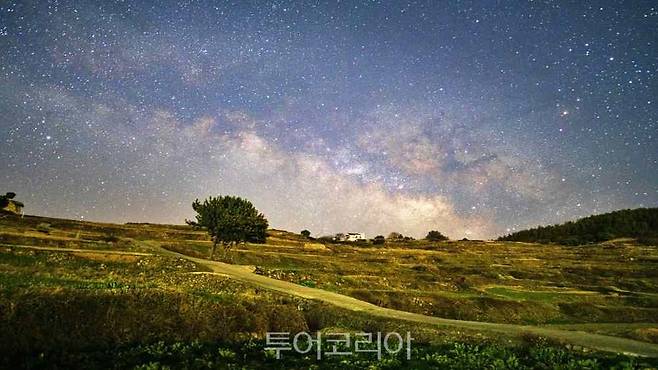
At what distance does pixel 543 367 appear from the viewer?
1475 centimetres

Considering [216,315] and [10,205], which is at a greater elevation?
[10,205]

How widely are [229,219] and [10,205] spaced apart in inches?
4459

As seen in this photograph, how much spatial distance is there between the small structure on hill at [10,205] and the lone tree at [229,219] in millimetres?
90818

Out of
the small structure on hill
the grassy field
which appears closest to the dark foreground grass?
the grassy field

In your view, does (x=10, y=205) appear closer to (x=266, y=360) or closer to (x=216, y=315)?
(x=216, y=315)

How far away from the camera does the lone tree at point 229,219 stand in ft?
241

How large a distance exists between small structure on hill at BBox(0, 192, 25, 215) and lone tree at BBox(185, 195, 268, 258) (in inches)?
3576

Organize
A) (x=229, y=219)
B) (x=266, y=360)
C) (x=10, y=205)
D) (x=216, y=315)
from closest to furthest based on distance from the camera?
(x=266, y=360) < (x=216, y=315) < (x=229, y=219) < (x=10, y=205)

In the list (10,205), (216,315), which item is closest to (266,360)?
(216,315)

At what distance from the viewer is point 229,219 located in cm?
7312

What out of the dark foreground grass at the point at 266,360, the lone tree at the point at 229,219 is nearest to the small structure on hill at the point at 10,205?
the lone tree at the point at 229,219

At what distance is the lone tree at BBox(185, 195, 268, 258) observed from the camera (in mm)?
73500

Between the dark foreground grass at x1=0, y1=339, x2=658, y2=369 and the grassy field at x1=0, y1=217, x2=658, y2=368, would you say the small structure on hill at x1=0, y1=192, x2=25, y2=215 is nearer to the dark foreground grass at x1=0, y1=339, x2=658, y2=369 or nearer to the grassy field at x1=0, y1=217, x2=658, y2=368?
the grassy field at x1=0, y1=217, x2=658, y2=368

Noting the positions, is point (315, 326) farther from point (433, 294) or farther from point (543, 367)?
point (433, 294)
